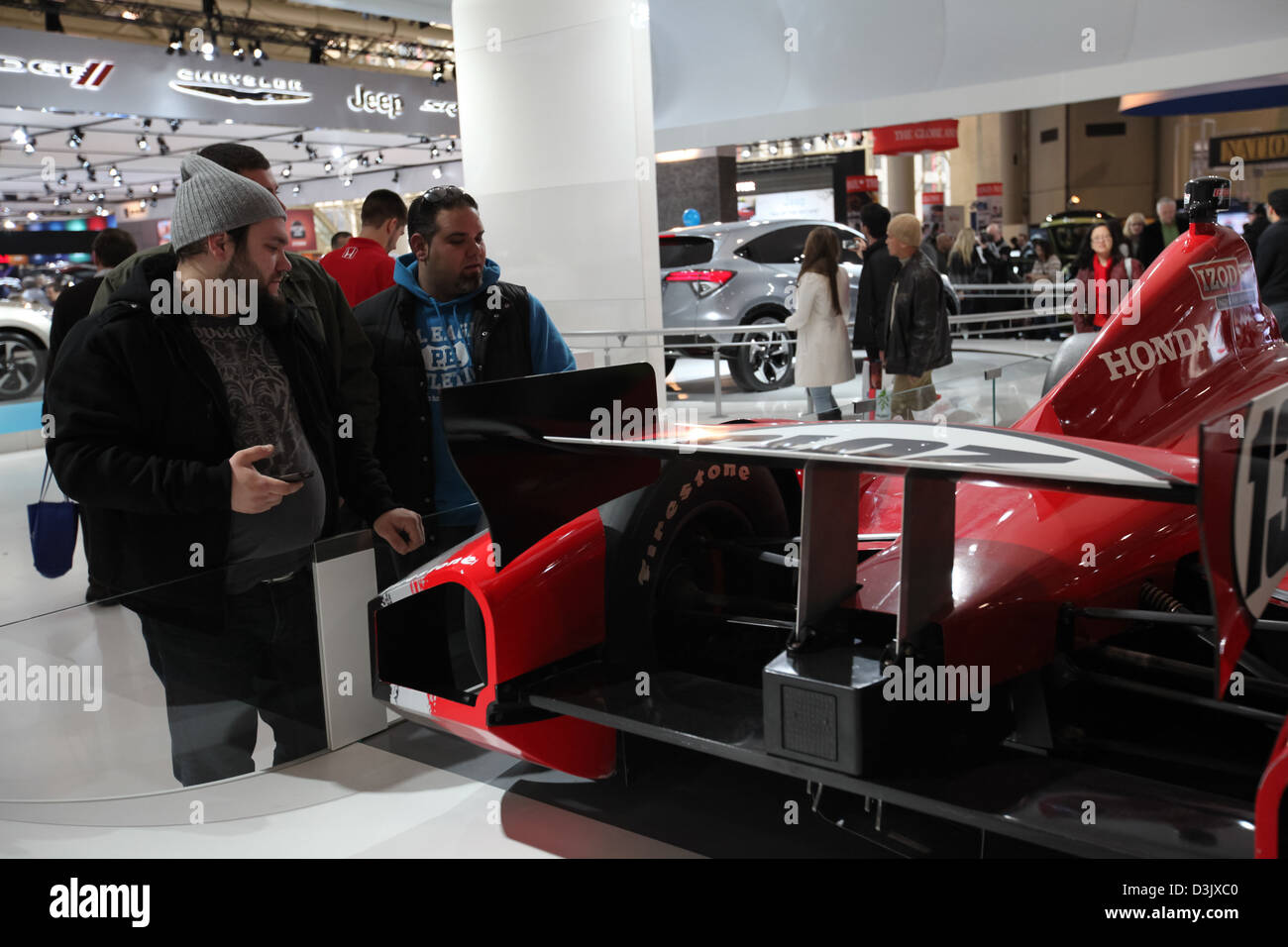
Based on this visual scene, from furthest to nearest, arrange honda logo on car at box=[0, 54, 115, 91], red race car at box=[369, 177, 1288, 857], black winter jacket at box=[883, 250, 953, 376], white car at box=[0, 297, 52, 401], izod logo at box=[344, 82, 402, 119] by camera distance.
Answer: izod logo at box=[344, 82, 402, 119]
honda logo on car at box=[0, 54, 115, 91]
white car at box=[0, 297, 52, 401]
black winter jacket at box=[883, 250, 953, 376]
red race car at box=[369, 177, 1288, 857]

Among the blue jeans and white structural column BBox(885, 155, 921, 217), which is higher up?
white structural column BBox(885, 155, 921, 217)

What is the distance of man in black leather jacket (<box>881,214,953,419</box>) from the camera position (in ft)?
21.7

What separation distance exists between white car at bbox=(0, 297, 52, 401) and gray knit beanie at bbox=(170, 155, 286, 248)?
9553mm

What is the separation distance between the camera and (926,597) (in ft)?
7.48

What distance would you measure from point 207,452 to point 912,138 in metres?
17.7

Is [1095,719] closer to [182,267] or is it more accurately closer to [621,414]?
[621,414]

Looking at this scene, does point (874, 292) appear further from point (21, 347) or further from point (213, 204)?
point (21, 347)

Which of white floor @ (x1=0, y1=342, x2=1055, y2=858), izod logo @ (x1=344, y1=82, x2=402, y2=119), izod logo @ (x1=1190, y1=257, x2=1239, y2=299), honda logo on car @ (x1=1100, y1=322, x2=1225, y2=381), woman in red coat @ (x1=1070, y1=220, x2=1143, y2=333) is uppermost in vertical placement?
izod logo @ (x1=344, y1=82, x2=402, y2=119)

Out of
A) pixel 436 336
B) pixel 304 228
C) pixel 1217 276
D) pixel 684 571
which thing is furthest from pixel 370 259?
pixel 304 228

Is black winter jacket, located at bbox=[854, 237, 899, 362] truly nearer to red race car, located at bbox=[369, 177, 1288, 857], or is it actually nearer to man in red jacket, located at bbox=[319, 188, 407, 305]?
man in red jacket, located at bbox=[319, 188, 407, 305]

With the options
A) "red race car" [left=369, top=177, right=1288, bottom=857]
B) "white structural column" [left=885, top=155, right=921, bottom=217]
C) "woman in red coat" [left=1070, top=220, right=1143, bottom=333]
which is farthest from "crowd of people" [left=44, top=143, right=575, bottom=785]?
"white structural column" [left=885, top=155, right=921, bottom=217]

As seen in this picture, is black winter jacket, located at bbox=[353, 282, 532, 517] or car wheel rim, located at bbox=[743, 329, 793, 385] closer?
black winter jacket, located at bbox=[353, 282, 532, 517]
